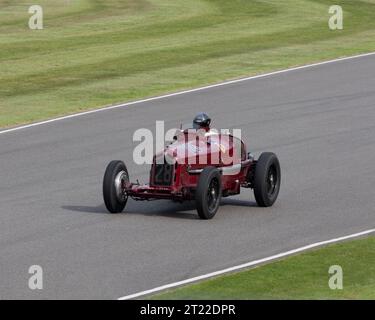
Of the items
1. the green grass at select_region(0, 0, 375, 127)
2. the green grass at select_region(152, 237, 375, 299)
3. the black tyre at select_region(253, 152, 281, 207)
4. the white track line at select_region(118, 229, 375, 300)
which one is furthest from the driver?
the green grass at select_region(0, 0, 375, 127)

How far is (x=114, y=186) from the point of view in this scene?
17.0 meters

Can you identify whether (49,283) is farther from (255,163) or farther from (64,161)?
(64,161)

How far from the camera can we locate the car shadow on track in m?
17.5

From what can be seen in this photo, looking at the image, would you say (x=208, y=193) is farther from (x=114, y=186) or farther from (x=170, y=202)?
(x=170, y=202)

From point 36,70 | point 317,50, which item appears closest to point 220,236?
point 36,70

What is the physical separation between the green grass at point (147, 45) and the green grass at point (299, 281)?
11.6m

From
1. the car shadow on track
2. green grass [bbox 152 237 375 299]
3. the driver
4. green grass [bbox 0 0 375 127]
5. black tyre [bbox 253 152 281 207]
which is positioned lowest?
green grass [bbox 152 237 375 299]

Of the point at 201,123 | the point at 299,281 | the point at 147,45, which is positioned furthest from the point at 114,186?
the point at 147,45

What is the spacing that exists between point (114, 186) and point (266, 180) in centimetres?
231

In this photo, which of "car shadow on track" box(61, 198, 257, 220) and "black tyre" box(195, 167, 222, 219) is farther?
"car shadow on track" box(61, 198, 257, 220)

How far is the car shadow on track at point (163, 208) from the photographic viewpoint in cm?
1748

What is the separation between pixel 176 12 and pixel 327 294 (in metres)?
28.5

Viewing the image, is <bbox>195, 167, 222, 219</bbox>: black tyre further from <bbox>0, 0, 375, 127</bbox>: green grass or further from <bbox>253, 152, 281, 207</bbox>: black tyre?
<bbox>0, 0, 375, 127</bbox>: green grass
